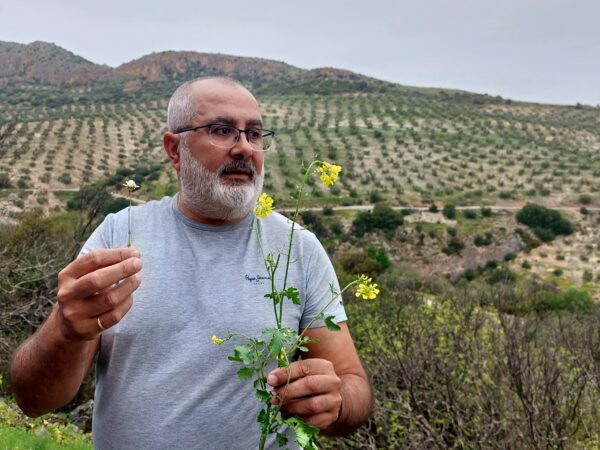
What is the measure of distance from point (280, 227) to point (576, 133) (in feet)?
205

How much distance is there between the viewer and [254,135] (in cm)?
213

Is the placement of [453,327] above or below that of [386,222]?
above

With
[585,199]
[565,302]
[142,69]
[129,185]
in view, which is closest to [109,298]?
[129,185]

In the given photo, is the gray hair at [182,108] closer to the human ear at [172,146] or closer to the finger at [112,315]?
the human ear at [172,146]

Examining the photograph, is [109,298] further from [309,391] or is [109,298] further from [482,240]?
[482,240]

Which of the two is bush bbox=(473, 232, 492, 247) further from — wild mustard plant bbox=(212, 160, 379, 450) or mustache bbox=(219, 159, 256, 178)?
wild mustard plant bbox=(212, 160, 379, 450)

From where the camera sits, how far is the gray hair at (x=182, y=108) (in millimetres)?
2127

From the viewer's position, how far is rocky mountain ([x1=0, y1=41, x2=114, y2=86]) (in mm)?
86875

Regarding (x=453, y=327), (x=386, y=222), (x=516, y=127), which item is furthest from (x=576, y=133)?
(x=453, y=327)

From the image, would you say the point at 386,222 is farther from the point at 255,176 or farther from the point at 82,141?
the point at 255,176

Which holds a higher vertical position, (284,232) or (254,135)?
(254,135)

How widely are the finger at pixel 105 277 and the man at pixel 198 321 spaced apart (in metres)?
0.10

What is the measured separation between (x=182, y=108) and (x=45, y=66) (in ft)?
335

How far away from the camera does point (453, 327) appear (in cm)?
1208
